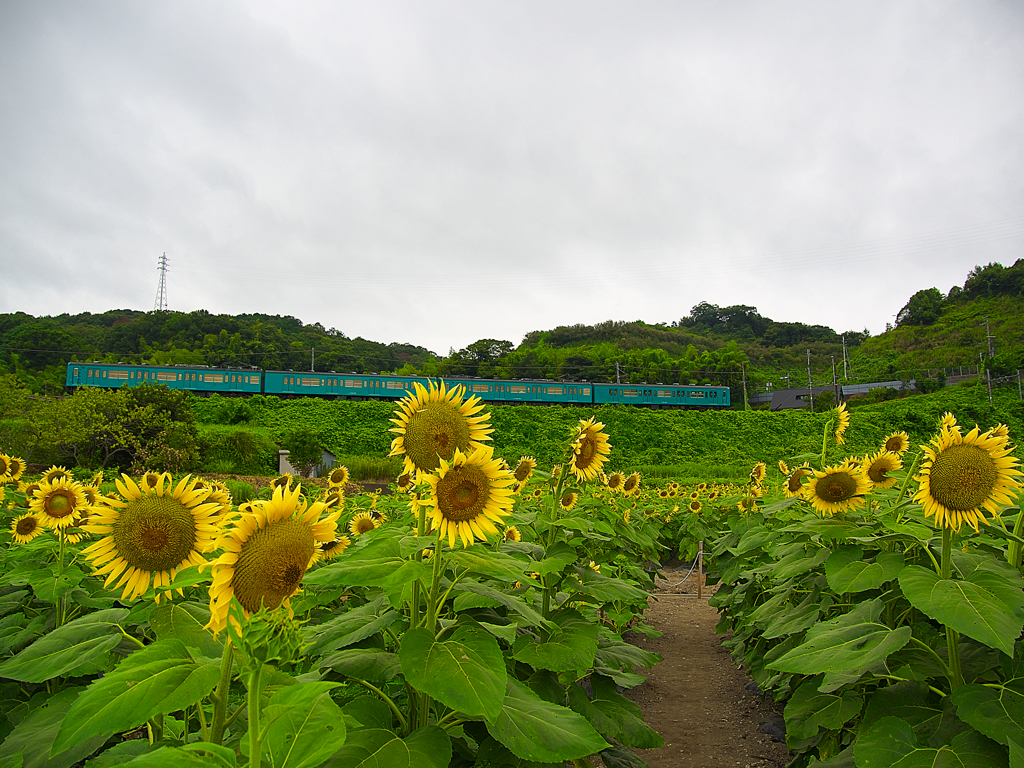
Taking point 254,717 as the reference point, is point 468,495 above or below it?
above

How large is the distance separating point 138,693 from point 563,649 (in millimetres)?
1350

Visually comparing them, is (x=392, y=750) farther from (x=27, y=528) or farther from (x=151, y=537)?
(x=27, y=528)

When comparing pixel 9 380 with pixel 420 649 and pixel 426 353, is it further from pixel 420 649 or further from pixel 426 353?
pixel 426 353

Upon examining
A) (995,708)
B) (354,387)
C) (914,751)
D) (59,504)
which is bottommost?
(914,751)

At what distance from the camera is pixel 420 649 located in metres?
1.45

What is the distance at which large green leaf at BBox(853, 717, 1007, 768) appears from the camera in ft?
5.14

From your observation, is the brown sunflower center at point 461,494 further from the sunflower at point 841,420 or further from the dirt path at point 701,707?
the dirt path at point 701,707

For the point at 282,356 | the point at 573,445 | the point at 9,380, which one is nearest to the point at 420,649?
the point at 573,445

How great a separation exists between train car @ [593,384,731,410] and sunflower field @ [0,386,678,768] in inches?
1899

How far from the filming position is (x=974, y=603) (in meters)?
1.70

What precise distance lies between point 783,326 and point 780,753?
128830 millimetres

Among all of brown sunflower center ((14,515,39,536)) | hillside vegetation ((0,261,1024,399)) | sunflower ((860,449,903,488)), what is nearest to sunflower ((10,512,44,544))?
brown sunflower center ((14,515,39,536))

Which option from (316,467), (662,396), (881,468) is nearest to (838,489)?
(881,468)

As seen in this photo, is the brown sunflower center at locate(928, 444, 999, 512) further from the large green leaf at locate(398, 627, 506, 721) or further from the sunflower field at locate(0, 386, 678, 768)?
the large green leaf at locate(398, 627, 506, 721)
